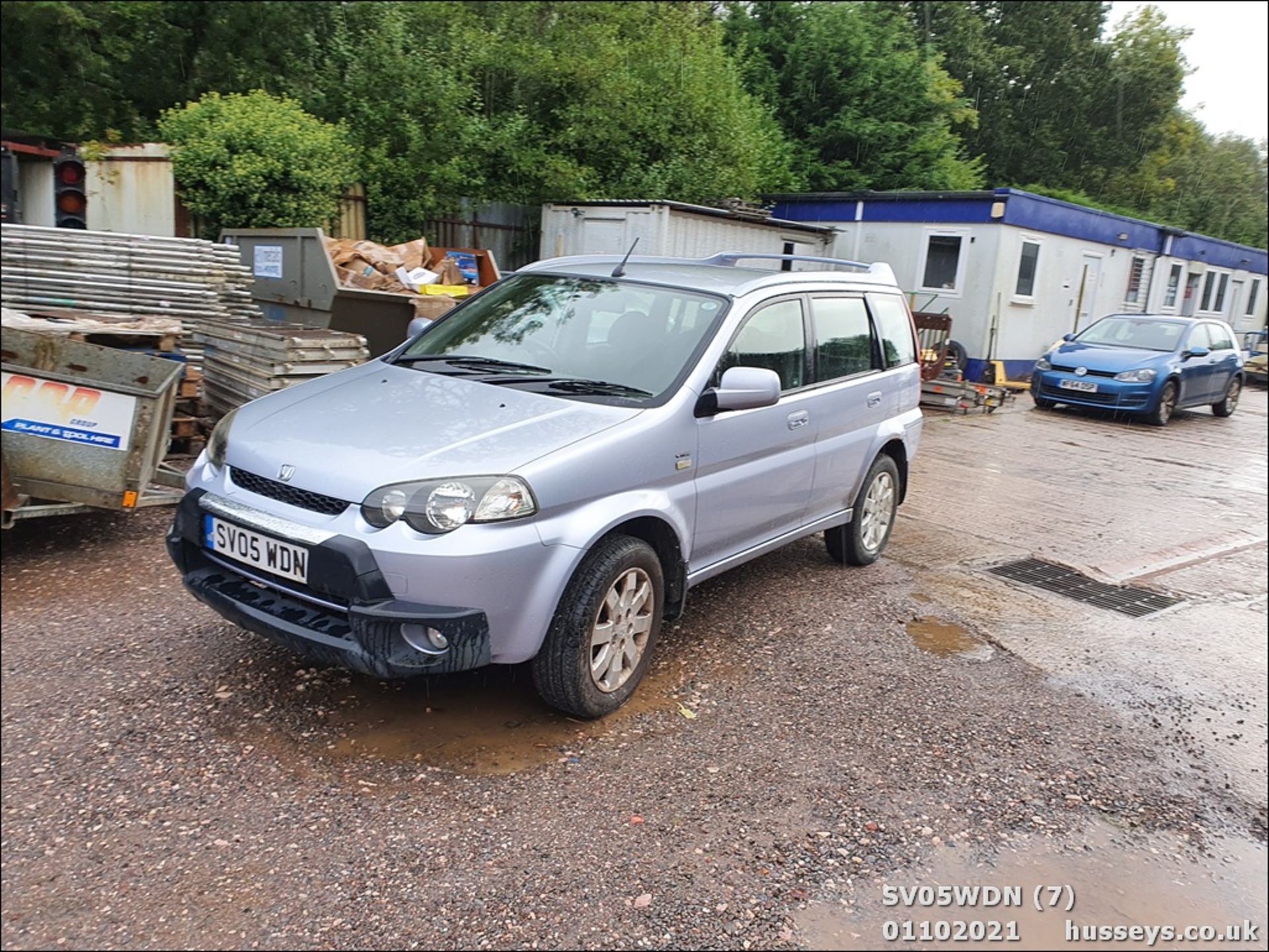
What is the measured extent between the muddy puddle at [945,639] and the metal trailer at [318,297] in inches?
220

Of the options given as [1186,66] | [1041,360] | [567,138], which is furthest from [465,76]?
[1186,66]

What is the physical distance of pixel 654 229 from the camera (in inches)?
539

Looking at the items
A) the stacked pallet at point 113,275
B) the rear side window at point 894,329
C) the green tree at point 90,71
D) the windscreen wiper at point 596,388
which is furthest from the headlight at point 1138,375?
the green tree at point 90,71

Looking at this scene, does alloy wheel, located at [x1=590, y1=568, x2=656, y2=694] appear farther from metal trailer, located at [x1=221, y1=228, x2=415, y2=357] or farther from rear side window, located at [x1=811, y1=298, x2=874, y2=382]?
metal trailer, located at [x1=221, y1=228, x2=415, y2=357]

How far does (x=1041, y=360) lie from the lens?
15219 mm

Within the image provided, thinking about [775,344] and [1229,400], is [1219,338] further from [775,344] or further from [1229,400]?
[775,344]

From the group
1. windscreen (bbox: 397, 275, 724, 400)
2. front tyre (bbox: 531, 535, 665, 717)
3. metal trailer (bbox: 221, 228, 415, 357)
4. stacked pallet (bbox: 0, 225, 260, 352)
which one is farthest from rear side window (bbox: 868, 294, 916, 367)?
stacked pallet (bbox: 0, 225, 260, 352)

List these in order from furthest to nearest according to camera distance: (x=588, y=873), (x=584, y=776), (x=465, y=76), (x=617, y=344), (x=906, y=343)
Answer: (x=465, y=76) < (x=906, y=343) < (x=617, y=344) < (x=584, y=776) < (x=588, y=873)

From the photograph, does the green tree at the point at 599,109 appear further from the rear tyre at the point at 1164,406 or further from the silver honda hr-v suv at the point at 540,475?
the silver honda hr-v suv at the point at 540,475

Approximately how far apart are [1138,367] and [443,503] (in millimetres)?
13732

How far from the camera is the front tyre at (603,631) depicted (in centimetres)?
357

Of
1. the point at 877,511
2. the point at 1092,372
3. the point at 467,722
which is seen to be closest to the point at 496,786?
the point at 467,722

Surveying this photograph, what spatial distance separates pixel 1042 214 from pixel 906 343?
12.9 m

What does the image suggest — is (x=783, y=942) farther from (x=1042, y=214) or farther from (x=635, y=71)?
(x=1042, y=214)
